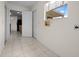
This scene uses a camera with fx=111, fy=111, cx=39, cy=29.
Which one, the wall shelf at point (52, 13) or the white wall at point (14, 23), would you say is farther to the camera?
the white wall at point (14, 23)

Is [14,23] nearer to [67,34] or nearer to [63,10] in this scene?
[63,10]

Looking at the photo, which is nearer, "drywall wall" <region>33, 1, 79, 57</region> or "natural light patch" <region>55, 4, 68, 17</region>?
"drywall wall" <region>33, 1, 79, 57</region>

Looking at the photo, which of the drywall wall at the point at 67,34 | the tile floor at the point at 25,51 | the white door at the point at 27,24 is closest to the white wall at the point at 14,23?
the white door at the point at 27,24

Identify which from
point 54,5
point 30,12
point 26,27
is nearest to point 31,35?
point 26,27

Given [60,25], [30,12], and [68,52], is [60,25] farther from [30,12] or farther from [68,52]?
[30,12]

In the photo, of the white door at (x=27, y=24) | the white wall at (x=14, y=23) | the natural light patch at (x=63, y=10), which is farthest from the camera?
the white wall at (x=14, y=23)

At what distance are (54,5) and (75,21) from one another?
5.54 feet

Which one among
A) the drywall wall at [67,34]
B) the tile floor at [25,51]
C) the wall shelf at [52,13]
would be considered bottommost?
the tile floor at [25,51]

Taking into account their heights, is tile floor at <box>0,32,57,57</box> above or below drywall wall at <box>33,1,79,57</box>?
below

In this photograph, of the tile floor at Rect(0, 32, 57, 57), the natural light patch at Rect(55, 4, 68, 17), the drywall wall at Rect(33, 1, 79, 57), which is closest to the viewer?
the drywall wall at Rect(33, 1, 79, 57)

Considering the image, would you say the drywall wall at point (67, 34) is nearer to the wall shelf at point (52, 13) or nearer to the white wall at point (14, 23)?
the wall shelf at point (52, 13)

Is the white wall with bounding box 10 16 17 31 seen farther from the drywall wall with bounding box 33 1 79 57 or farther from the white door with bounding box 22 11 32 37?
the drywall wall with bounding box 33 1 79 57

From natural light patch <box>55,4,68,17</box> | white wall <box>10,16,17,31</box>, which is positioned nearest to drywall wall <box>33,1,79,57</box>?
natural light patch <box>55,4,68,17</box>

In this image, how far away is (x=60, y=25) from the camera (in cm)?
354
